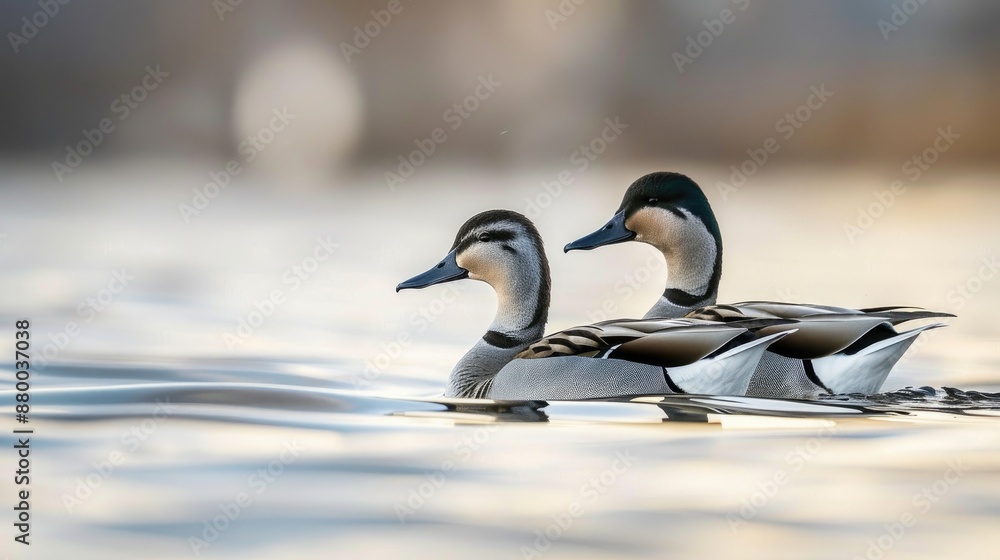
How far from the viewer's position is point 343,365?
6.09 meters

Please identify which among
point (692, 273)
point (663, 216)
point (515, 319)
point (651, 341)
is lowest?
point (651, 341)

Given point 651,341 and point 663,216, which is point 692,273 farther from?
point 651,341

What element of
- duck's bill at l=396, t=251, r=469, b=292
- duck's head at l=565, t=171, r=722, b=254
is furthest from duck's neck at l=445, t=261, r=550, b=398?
duck's head at l=565, t=171, r=722, b=254

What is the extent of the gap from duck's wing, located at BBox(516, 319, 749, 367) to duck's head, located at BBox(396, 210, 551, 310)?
556 mm

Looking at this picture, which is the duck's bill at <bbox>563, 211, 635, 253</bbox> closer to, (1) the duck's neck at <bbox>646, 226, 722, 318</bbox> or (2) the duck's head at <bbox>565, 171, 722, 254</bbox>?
(2) the duck's head at <bbox>565, 171, 722, 254</bbox>

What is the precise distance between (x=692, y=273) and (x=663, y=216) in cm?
27

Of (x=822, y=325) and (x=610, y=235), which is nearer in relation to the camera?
(x=822, y=325)

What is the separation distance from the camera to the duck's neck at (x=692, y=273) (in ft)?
19.1

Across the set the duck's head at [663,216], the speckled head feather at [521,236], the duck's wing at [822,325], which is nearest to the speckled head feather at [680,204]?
the duck's head at [663,216]

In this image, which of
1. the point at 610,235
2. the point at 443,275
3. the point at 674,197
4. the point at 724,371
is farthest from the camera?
the point at 610,235

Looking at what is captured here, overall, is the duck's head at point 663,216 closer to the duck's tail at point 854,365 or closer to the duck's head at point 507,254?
the duck's head at point 507,254

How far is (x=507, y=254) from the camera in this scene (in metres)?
5.48

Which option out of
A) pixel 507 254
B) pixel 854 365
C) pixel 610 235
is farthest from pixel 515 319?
pixel 854 365

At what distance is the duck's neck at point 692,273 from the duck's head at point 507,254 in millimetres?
620
